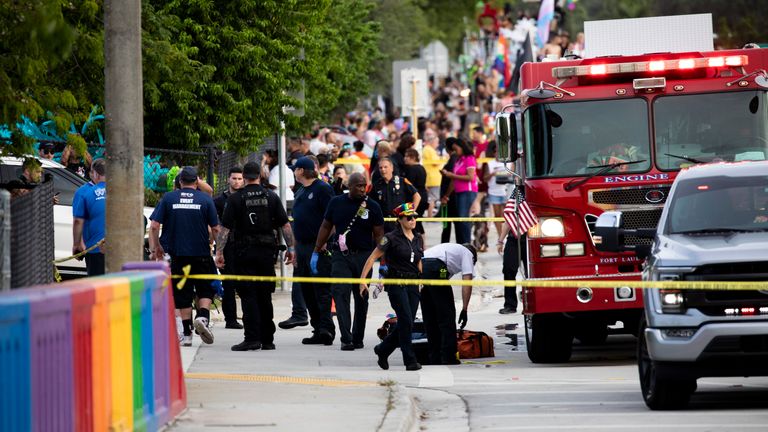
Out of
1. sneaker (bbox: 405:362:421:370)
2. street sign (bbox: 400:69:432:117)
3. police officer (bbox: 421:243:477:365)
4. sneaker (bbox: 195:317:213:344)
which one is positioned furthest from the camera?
street sign (bbox: 400:69:432:117)

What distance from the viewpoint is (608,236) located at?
38.9ft

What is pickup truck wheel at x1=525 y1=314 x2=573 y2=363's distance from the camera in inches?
591

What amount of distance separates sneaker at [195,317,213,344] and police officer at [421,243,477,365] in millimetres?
2404

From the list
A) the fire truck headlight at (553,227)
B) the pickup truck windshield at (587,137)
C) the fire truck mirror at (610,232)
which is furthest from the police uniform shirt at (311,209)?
the fire truck mirror at (610,232)

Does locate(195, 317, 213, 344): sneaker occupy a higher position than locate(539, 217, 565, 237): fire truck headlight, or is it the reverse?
locate(539, 217, 565, 237): fire truck headlight

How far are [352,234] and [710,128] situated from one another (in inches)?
156

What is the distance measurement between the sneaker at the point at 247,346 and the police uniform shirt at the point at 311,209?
64.8 inches

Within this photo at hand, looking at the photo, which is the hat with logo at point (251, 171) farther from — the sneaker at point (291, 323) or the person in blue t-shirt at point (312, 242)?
the sneaker at point (291, 323)

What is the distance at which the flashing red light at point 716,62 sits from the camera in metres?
14.5

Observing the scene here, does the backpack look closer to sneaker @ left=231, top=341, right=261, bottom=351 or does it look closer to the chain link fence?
sneaker @ left=231, top=341, right=261, bottom=351

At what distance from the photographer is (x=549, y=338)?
15.2 m

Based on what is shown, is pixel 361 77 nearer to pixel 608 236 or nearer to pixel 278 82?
pixel 278 82

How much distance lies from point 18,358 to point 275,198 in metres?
9.19

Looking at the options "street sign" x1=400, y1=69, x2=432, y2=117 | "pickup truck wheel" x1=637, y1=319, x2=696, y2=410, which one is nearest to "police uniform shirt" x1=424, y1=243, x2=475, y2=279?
"pickup truck wheel" x1=637, y1=319, x2=696, y2=410
